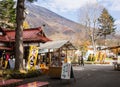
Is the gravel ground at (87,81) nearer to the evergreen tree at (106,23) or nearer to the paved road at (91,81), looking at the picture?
the paved road at (91,81)

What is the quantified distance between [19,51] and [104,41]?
77.9m

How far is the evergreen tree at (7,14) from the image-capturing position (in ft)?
158

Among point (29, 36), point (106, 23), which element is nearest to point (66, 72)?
point (29, 36)

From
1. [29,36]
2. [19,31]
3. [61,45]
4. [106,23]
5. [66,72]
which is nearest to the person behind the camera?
[66,72]

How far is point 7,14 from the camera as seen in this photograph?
48.2 meters

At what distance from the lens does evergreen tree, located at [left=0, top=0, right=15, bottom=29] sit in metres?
48.2

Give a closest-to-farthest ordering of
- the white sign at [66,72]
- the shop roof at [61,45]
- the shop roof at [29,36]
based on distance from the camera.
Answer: the white sign at [66,72], the shop roof at [61,45], the shop roof at [29,36]

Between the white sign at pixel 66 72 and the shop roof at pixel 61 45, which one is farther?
the shop roof at pixel 61 45

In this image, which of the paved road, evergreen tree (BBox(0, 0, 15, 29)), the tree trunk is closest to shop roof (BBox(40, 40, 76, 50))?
evergreen tree (BBox(0, 0, 15, 29))

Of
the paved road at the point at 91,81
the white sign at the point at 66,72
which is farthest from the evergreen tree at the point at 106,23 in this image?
the white sign at the point at 66,72

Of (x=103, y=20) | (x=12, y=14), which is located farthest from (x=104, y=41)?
(x=12, y=14)

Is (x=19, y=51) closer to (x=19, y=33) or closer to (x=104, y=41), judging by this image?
(x=19, y=33)

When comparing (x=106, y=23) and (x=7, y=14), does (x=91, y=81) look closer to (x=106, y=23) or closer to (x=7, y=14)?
(x=7, y=14)

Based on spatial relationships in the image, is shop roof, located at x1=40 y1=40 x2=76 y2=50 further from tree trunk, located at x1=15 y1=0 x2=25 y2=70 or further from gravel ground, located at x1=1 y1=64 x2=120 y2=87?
tree trunk, located at x1=15 y1=0 x2=25 y2=70
